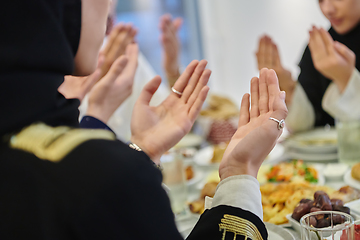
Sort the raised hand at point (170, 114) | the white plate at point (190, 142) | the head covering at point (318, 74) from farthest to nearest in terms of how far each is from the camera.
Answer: the white plate at point (190, 142), the head covering at point (318, 74), the raised hand at point (170, 114)

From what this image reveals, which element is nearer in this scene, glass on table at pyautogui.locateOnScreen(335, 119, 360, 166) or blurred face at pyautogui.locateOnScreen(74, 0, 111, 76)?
blurred face at pyautogui.locateOnScreen(74, 0, 111, 76)

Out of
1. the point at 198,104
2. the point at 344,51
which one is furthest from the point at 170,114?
the point at 344,51

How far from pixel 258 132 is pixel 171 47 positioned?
1.49 metres

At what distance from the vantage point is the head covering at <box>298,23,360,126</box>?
0.82 meters

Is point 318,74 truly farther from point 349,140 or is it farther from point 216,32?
point 216,32

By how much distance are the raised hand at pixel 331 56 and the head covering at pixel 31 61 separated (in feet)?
2.35

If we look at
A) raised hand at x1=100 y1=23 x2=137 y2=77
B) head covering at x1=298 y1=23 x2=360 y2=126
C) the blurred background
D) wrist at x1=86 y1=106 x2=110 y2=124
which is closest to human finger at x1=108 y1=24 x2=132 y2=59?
raised hand at x1=100 y1=23 x2=137 y2=77

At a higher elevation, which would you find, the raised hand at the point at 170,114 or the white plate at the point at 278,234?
the raised hand at the point at 170,114

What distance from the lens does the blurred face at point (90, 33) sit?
479 millimetres

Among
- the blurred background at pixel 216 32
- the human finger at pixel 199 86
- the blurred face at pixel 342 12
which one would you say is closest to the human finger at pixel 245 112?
the human finger at pixel 199 86

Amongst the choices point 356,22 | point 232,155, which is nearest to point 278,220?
point 232,155

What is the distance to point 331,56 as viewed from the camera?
0.91 m

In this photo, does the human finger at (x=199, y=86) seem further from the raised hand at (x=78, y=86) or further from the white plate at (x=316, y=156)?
the white plate at (x=316, y=156)

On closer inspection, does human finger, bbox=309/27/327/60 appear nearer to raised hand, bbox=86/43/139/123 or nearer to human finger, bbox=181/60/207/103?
human finger, bbox=181/60/207/103
